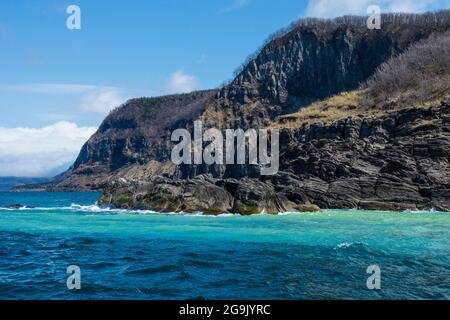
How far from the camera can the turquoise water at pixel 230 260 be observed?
2048 cm

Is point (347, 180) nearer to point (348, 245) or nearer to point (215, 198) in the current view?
point (215, 198)

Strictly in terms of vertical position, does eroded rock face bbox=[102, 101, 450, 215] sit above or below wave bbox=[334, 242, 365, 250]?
above

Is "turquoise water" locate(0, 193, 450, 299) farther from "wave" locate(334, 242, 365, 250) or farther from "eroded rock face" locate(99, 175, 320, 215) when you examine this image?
"eroded rock face" locate(99, 175, 320, 215)

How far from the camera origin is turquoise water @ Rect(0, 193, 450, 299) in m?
20.5

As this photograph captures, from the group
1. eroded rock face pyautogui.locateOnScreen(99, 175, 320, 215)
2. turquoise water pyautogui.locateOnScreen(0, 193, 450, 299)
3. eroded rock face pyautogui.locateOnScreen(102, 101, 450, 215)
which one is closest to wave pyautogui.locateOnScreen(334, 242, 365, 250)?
turquoise water pyautogui.locateOnScreen(0, 193, 450, 299)

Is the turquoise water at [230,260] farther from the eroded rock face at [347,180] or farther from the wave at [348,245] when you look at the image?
the eroded rock face at [347,180]

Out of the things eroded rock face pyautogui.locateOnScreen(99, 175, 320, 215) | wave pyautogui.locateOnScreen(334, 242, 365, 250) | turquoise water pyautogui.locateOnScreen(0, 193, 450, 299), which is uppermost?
eroded rock face pyautogui.locateOnScreen(99, 175, 320, 215)

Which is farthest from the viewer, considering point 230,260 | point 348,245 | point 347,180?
point 347,180

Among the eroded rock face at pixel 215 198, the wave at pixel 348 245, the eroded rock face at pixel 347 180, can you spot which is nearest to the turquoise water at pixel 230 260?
the wave at pixel 348 245

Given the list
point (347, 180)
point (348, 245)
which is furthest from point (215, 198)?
point (348, 245)

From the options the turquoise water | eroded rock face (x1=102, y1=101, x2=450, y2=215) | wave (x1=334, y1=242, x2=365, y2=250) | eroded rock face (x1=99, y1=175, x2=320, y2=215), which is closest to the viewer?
the turquoise water

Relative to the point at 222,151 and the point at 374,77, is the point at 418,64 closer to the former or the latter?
the point at 374,77

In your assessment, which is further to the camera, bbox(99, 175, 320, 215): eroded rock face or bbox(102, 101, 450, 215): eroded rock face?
bbox(102, 101, 450, 215): eroded rock face

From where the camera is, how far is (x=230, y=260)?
90.9 ft
